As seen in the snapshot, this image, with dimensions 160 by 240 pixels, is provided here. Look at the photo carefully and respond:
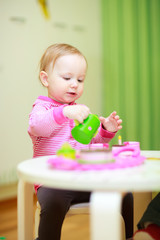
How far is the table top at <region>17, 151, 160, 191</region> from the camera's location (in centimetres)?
59

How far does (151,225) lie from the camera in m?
0.88

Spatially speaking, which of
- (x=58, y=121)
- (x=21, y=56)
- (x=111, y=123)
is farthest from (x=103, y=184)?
(x=21, y=56)

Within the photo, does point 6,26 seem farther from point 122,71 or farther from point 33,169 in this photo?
point 33,169

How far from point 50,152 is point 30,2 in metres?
1.40

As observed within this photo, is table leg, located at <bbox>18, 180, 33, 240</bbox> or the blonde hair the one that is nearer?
table leg, located at <bbox>18, 180, 33, 240</bbox>

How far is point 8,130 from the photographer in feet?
6.82

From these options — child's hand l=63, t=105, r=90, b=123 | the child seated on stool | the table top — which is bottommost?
the child seated on stool

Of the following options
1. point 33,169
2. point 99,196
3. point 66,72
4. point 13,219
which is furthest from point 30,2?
point 99,196

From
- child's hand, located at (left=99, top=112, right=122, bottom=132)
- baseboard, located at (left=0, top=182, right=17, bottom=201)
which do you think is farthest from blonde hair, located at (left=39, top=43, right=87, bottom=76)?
A: baseboard, located at (left=0, top=182, right=17, bottom=201)

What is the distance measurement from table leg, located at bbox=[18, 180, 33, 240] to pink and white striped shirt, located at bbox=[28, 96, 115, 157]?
0.64ft

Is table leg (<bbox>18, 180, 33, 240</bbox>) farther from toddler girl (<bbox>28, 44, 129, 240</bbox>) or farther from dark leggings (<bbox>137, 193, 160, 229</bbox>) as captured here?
dark leggings (<bbox>137, 193, 160, 229</bbox>)

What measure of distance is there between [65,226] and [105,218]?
3.98ft

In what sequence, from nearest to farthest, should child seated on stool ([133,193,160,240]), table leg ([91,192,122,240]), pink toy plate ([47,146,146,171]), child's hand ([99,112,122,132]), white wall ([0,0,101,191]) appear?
table leg ([91,192,122,240]), pink toy plate ([47,146,146,171]), child seated on stool ([133,193,160,240]), child's hand ([99,112,122,132]), white wall ([0,0,101,191])

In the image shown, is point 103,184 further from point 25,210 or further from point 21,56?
point 21,56
